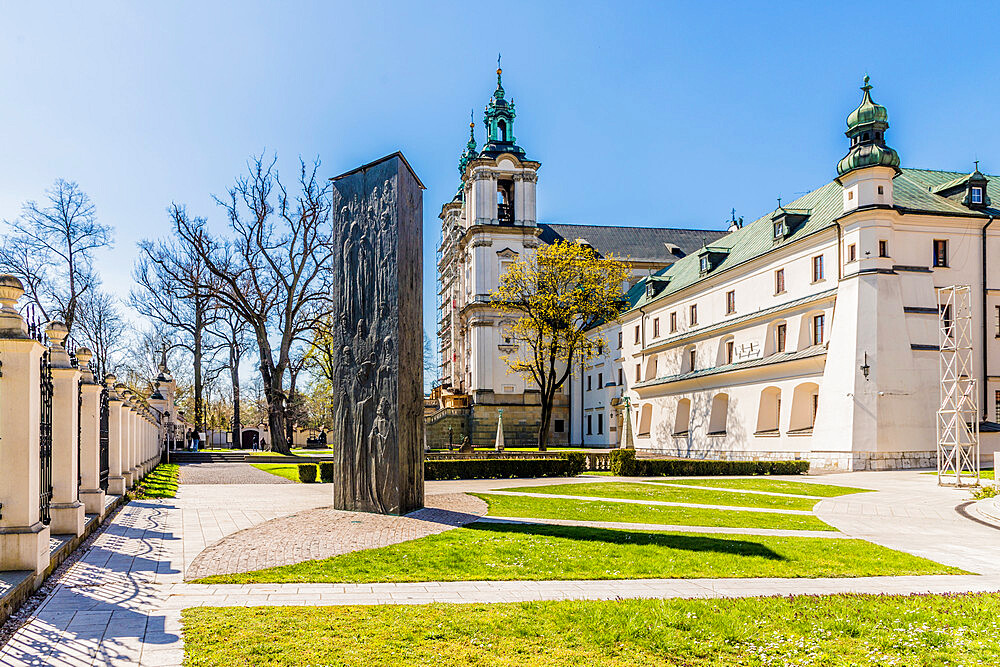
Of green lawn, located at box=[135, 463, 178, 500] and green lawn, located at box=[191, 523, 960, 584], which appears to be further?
green lawn, located at box=[135, 463, 178, 500]

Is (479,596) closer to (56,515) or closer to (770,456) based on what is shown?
(56,515)

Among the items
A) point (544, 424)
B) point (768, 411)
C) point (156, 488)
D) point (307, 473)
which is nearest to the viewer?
point (156, 488)

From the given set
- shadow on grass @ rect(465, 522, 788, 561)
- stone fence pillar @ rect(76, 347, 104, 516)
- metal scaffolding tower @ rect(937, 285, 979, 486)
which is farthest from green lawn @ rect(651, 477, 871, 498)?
stone fence pillar @ rect(76, 347, 104, 516)

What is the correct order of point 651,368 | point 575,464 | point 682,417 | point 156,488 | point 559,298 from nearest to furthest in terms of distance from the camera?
1. point 156,488
2. point 575,464
3. point 559,298
4. point 682,417
5. point 651,368

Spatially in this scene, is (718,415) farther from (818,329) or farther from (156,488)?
(156,488)

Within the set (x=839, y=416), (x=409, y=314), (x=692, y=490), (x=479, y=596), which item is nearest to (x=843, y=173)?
(x=839, y=416)

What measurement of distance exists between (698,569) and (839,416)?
2472 cm

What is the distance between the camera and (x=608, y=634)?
6.14 meters

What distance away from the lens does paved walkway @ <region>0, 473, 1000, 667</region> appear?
→ 585cm

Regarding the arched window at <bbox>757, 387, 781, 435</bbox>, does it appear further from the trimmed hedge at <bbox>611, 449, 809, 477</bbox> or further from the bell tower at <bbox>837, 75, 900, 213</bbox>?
the bell tower at <bbox>837, 75, 900, 213</bbox>

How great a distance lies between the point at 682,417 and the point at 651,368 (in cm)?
585

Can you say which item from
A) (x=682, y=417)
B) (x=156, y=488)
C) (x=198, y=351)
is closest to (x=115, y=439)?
(x=156, y=488)

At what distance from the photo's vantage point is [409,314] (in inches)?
588

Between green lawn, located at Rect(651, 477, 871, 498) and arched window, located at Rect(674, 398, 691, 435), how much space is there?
63.2 ft
